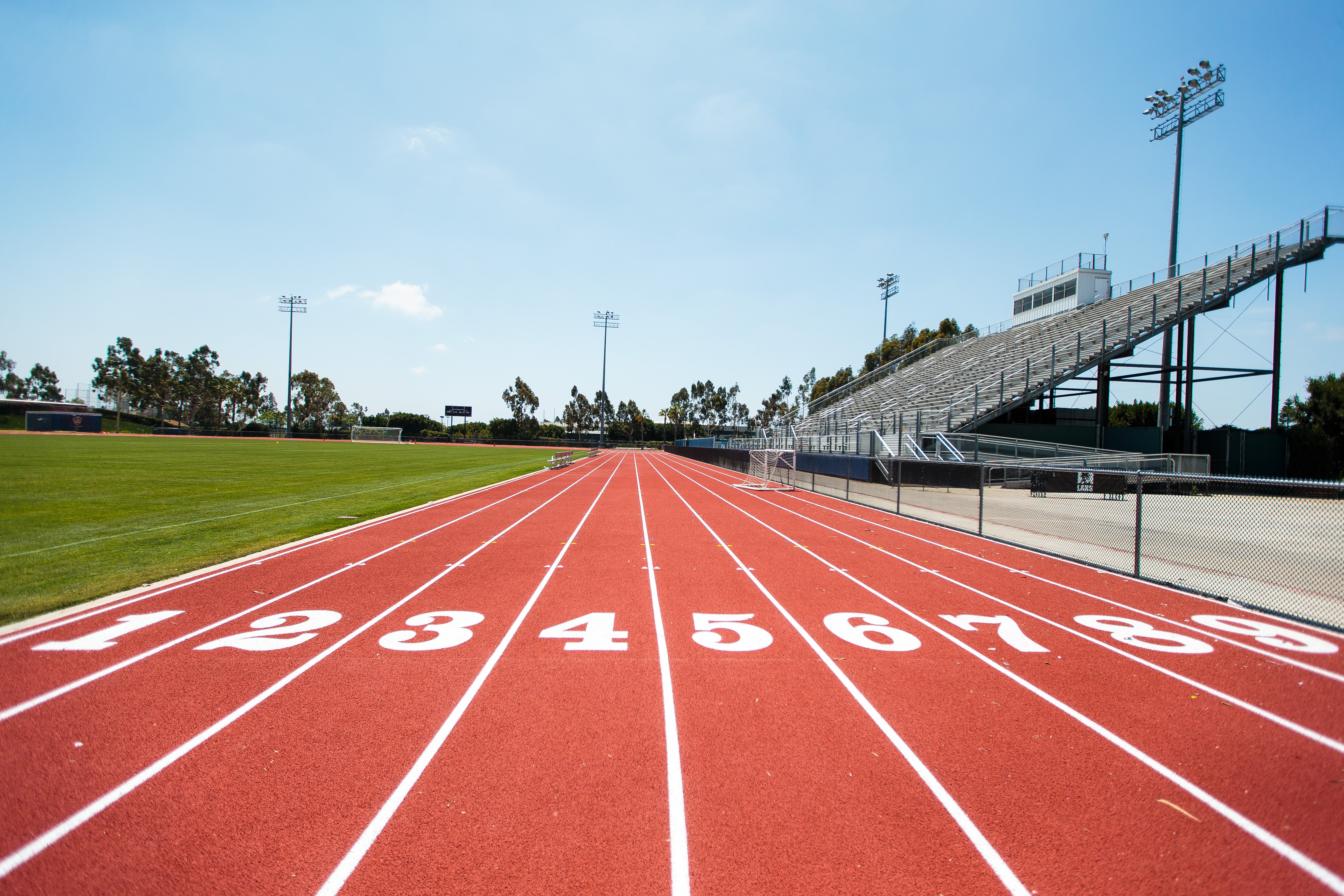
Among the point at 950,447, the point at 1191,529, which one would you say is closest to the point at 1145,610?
the point at 1191,529

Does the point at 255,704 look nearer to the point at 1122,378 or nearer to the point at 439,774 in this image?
the point at 439,774

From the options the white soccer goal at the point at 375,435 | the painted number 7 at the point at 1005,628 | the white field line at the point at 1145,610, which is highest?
the white soccer goal at the point at 375,435

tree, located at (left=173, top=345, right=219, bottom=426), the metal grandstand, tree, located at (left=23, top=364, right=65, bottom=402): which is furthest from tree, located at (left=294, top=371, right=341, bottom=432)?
the metal grandstand

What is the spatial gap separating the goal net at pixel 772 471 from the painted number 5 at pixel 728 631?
16658 millimetres

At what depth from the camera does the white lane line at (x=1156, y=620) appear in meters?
4.48

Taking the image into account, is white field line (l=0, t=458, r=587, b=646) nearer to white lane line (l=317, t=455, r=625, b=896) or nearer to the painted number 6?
white lane line (l=317, t=455, r=625, b=896)

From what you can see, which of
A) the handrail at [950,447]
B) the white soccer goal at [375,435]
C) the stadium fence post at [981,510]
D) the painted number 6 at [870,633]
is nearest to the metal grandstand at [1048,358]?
the handrail at [950,447]

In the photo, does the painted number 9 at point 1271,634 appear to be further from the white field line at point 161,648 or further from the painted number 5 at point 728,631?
the white field line at point 161,648

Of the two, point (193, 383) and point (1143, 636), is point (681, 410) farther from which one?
point (1143, 636)

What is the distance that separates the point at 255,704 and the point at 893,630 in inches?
227

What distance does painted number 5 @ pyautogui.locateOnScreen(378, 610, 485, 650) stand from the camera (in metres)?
5.73

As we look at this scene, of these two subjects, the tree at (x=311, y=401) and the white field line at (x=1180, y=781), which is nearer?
the white field line at (x=1180, y=781)

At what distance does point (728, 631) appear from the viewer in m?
6.30

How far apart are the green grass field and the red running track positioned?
154 centimetres
